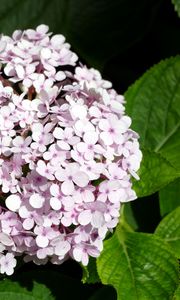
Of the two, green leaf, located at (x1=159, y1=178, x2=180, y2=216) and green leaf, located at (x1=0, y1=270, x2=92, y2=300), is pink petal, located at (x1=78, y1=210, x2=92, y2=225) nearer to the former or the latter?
green leaf, located at (x1=0, y1=270, x2=92, y2=300)

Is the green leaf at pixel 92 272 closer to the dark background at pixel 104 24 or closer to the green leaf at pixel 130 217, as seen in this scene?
the green leaf at pixel 130 217

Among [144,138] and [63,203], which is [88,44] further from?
[63,203]

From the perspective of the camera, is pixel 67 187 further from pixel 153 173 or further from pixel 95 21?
pixel 95 21

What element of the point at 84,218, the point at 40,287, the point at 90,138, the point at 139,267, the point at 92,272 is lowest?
the point at 40,287

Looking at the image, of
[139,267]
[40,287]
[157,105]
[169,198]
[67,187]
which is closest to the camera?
[67,187]

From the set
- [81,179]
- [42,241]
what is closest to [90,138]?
[81,179]

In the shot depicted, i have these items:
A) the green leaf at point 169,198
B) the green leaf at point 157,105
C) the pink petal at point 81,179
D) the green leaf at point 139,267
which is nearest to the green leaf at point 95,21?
the green leaf at point 157,105
